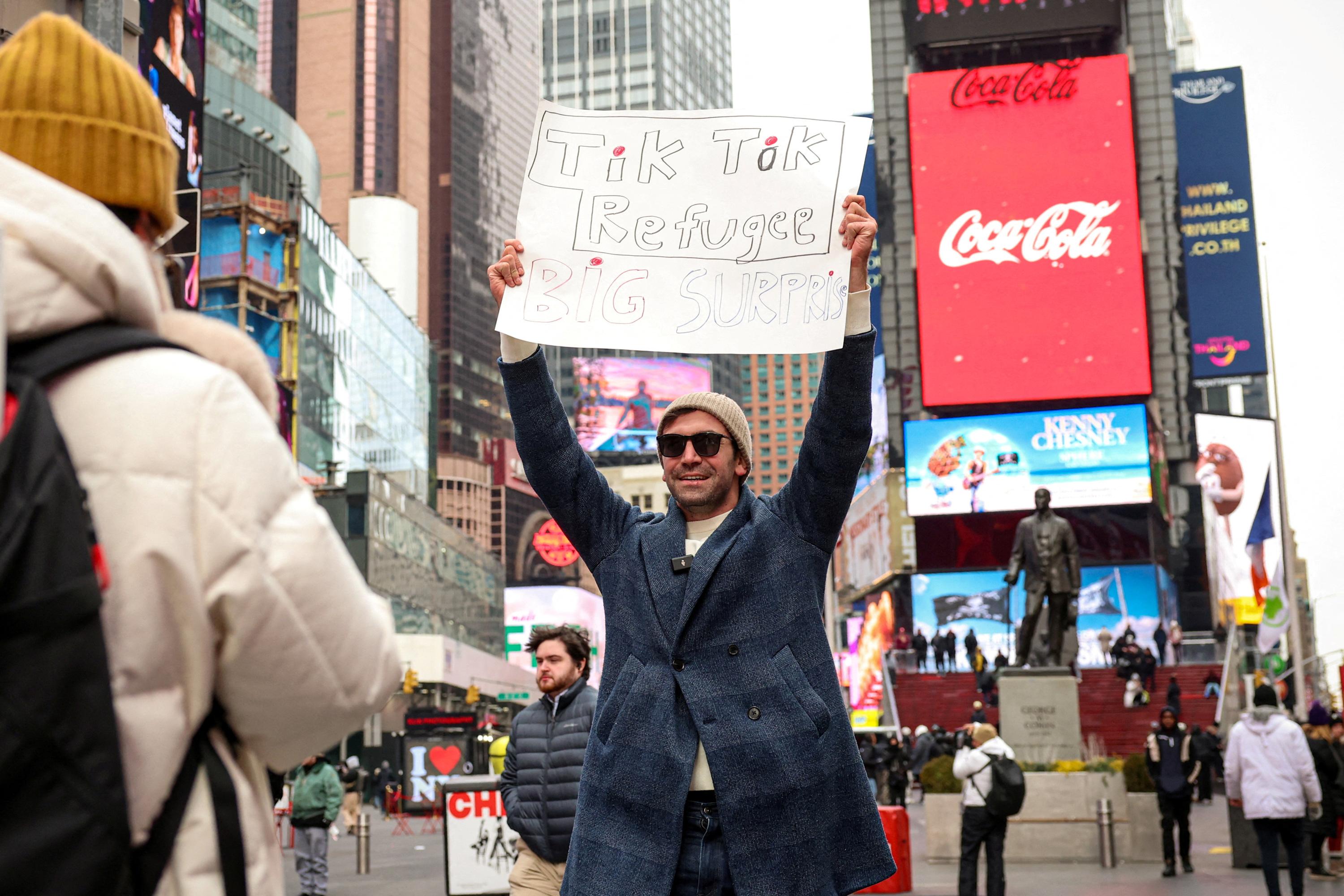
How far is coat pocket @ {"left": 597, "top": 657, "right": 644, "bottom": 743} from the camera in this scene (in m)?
3.81

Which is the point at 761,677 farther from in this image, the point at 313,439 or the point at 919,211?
the point at 313,439

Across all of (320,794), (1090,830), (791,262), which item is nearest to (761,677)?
(791,262)

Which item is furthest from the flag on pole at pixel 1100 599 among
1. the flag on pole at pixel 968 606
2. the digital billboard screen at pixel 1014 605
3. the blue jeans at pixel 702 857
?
the blue jeans at pixel 702 857

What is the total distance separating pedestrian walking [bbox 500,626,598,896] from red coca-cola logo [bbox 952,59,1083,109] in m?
61.0

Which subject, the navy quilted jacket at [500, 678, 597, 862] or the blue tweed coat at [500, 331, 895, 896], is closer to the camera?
the blue tweed coat at [500, 331, 895, 896]

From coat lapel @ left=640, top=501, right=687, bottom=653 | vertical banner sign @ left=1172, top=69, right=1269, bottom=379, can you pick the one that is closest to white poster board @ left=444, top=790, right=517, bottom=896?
coat lapel @ left=640, top=501, right=687, bottom=653

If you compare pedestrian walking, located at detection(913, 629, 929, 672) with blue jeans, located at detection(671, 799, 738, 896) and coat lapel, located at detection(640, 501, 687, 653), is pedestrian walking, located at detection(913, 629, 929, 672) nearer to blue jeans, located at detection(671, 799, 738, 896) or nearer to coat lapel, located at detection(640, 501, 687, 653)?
coat lapel, located at detection(640, 501, 687, 653)

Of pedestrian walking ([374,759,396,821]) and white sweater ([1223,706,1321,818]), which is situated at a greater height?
white sweater ([1223,706,1321,818])

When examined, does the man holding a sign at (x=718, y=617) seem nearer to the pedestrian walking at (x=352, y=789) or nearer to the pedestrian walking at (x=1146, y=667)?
the pedestrian walking at (x=352, y=789)

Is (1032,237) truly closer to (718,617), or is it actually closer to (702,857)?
(718,617)

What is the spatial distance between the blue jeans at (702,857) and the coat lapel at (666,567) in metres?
0.42

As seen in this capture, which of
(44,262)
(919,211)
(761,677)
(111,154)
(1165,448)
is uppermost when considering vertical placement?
(919,211)

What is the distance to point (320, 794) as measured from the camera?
1448 centimetres

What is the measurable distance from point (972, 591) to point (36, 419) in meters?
65.0
